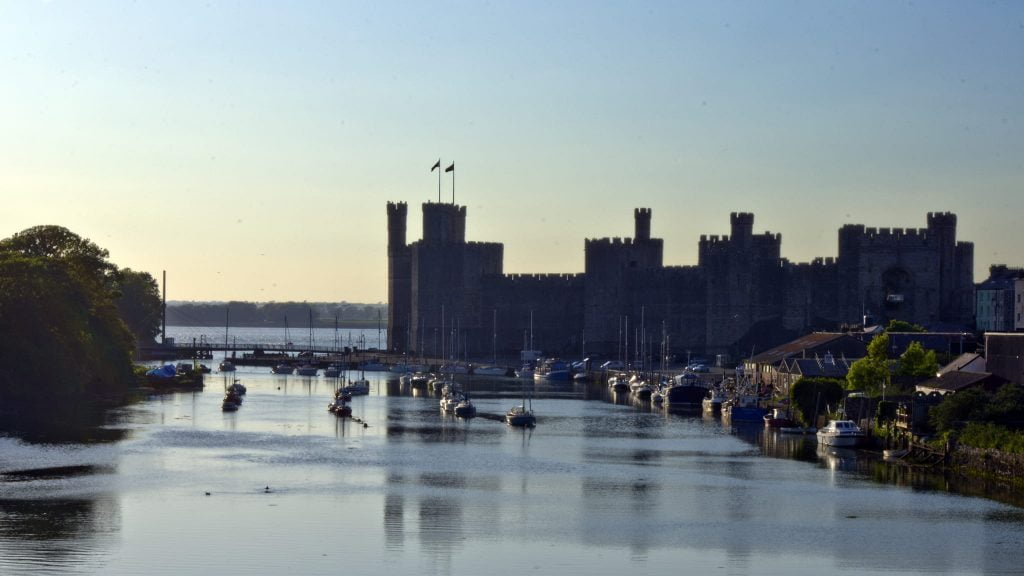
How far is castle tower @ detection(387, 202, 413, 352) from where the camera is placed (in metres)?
89.2

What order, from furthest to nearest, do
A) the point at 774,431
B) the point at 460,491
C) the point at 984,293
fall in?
the point at 984,293
the point at 774,431
the point at 460,491

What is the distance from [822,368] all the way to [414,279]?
1408 inches

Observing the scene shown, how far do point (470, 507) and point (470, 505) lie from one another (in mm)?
281

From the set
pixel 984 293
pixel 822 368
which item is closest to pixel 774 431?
pixel 822 368

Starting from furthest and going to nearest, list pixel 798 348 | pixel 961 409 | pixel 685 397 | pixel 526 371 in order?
1. pixel 526 371
2. pixel 798 348
3. pixel 685 397
4. pixel 961 409

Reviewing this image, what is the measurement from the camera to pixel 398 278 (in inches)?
3541

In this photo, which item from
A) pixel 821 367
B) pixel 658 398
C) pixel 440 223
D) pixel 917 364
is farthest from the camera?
pixel 440 223

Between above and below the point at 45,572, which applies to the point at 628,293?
above

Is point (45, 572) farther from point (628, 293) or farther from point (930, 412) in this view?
point (628, 293)

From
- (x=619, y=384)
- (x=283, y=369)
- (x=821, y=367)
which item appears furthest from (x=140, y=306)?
(x=821, y=367)

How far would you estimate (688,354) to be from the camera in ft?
250

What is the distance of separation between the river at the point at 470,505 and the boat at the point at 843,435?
0.37m

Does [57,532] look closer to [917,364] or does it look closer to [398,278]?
[917,364]

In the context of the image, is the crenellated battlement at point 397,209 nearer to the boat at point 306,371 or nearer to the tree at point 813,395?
the boat at point 306,371
